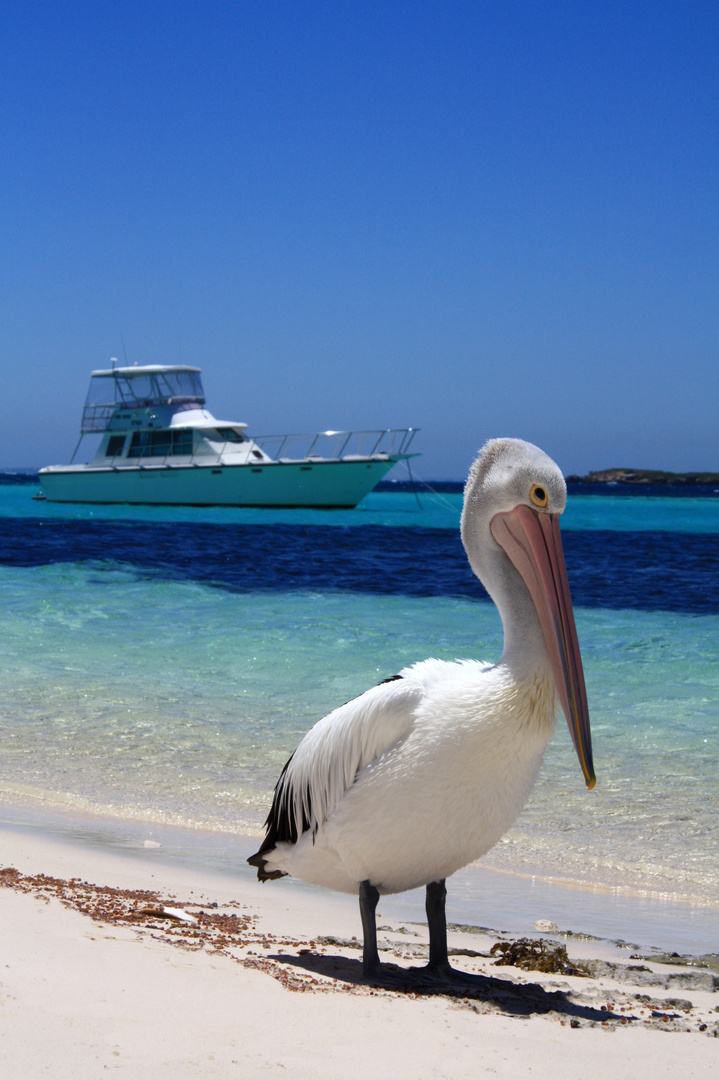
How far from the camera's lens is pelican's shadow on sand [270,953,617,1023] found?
2.16m

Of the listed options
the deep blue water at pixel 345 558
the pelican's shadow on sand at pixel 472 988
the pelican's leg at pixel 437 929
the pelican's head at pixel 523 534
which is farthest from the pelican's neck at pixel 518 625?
the deep blue water at pixel 345 558

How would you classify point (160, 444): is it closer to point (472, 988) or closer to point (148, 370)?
point (148, 370)

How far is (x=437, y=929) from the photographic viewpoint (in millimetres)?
2412

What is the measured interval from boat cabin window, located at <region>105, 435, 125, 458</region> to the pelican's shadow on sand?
104 ft

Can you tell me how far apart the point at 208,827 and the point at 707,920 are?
190cm

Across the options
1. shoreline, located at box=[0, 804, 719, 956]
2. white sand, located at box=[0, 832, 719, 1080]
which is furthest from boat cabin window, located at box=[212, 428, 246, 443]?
white sand, located at box=[0, 832, 719, 1080]

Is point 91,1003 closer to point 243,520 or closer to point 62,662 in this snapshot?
point 62,662

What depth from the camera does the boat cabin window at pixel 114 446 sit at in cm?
3288

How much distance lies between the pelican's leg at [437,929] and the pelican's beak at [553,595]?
0.49 metres

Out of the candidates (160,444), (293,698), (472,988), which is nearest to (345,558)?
(293,698)

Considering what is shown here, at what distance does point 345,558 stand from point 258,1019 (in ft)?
50.8

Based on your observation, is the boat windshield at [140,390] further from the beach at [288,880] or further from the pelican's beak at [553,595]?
the pelican's beak at [553,595]

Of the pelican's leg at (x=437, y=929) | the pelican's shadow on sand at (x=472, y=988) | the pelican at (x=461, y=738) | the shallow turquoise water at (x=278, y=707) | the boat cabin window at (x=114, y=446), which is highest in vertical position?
the boat cabin window at (x=114, y=446)

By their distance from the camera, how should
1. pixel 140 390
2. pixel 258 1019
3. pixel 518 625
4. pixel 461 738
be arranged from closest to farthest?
pixel 258 1019, pixel 461 738, pixel 518 625, pixel 140 390
